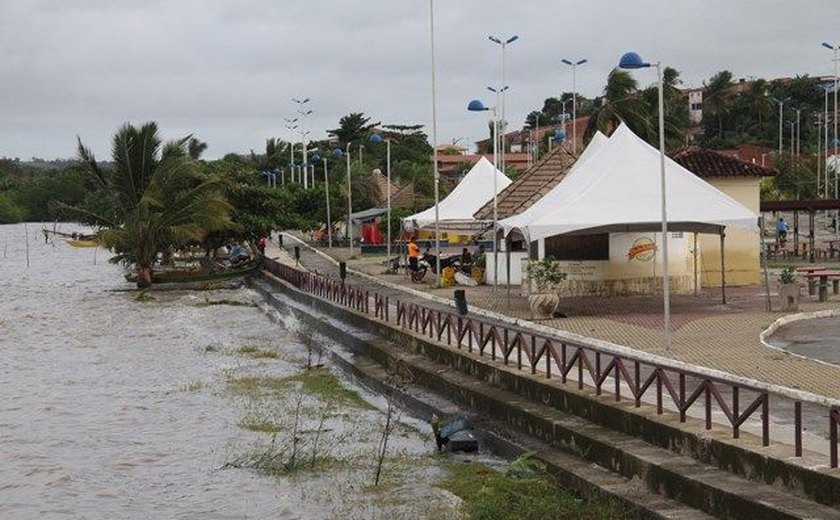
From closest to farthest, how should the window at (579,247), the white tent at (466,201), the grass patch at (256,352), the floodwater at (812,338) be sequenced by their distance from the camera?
the floodwater at (812,338) < the grass patch at (256,352) < the window at (579,247) < the white tent at (466,201)

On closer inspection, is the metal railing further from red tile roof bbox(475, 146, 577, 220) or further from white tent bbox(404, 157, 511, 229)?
white tent bbox(404, 157, 511, 229)

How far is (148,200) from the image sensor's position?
4206 cm

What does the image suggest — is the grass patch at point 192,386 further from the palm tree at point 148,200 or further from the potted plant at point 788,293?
the palm tree at point 148,200

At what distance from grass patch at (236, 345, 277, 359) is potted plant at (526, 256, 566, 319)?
637 cm

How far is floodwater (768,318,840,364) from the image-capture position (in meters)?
16.8

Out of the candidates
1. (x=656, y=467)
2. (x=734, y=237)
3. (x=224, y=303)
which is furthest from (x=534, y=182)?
(x=656, y=467)

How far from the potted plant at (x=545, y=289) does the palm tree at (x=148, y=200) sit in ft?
72.8

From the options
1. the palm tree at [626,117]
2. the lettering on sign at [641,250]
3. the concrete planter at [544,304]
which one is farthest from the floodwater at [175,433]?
the palm tree at [626,117]

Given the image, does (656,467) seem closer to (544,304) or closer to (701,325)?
(701,325)

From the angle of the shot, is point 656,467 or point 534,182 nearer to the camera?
point 656,467

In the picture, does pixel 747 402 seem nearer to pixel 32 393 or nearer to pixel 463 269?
pixel 32 393

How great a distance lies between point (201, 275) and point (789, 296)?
29516mm

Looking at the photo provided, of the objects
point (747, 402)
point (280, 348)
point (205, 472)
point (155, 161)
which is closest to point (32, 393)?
point (280, 348)

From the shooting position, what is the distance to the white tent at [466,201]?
1463 inches
